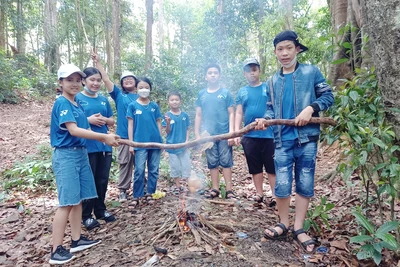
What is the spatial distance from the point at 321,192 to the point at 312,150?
2.06m

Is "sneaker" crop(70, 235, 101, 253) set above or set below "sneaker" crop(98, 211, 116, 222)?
below

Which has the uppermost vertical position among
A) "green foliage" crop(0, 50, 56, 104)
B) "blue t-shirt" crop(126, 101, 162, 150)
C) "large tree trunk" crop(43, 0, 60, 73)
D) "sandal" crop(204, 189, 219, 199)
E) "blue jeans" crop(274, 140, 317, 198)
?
"large tree trunk" crop(43, 0, 60, 73)

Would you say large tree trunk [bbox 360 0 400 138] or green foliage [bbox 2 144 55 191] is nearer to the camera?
large tree trunk [bbox 360 0 400 138]

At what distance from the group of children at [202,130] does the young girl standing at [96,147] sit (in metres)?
0.01

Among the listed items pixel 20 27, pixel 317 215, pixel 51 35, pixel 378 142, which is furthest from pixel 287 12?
pixel 20 27

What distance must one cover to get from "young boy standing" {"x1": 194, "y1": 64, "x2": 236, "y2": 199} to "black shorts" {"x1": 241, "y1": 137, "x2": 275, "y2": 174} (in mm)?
305

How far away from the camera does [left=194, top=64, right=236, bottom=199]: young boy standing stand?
4066 millimetres

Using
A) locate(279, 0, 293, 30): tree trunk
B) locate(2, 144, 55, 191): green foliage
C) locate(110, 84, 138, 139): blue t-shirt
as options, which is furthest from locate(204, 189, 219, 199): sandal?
locate(279, 0, 293, 30): tree trunk

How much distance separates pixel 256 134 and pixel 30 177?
4.44 metres

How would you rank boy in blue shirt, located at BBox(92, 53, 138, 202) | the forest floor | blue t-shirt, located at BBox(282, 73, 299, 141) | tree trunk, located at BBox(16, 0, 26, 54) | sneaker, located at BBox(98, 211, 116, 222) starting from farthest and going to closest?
tree trunk, located at BBox(16, 0, 26, 54) < boy in blue shirt, located at BBox(92, 53, 138, 202) < sneaker, located at BBox(98, 211, 116, 222) < blue t-shirt, located at BBox(282, 73, 299, 141) < the forest floor

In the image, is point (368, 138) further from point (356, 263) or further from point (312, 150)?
point (356, 263)

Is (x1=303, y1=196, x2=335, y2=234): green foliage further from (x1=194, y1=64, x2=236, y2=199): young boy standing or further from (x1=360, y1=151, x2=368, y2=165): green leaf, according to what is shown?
(x1=194, y1=64, x2=236, y2=199): young boy standing

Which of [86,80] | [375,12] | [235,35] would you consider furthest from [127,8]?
[375,12]

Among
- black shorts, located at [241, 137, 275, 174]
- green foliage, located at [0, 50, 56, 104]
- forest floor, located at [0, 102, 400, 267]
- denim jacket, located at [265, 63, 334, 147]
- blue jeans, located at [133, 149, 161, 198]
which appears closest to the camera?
forest floor, located at [0, 102, 400, 267]
